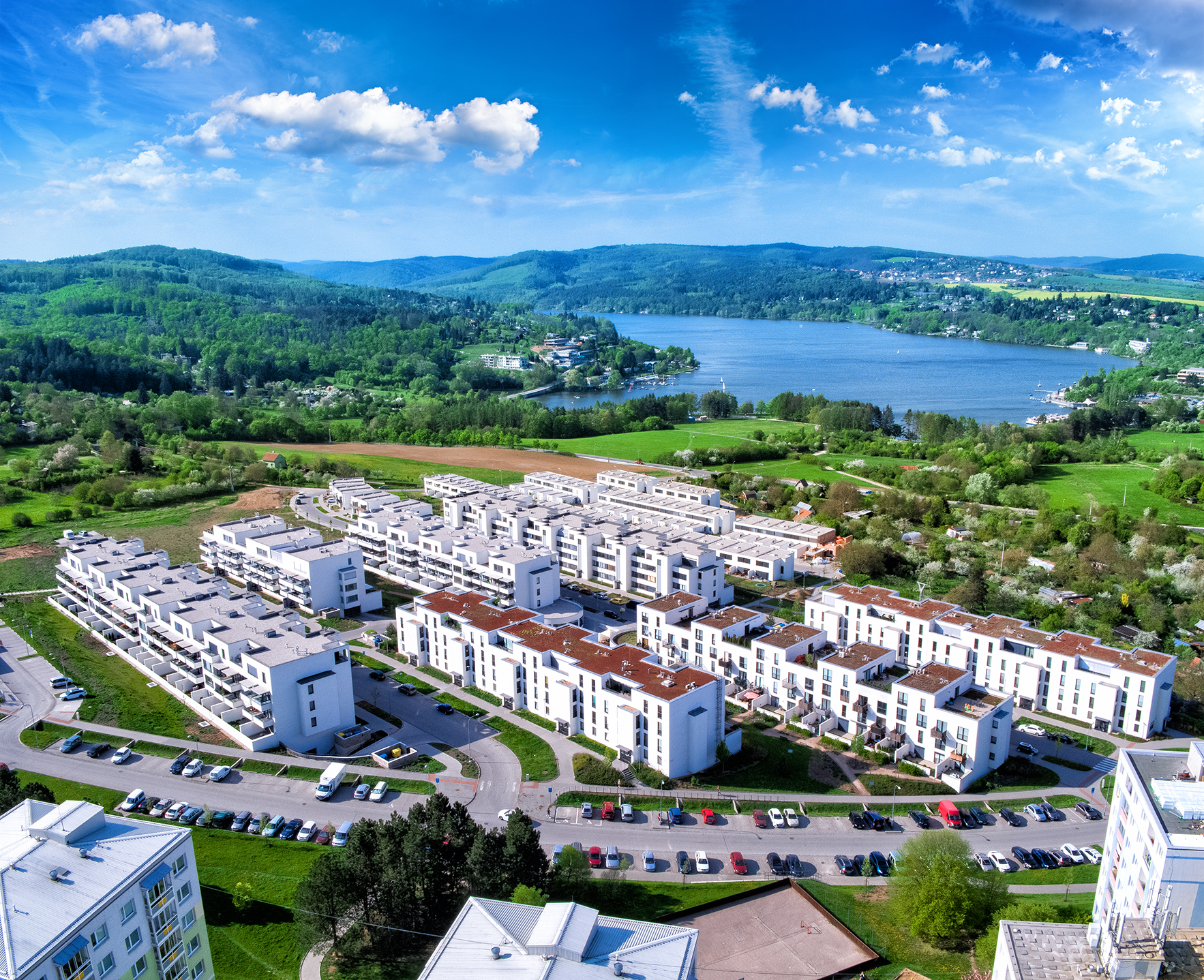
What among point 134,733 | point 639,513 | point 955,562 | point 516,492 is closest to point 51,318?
point 516,492

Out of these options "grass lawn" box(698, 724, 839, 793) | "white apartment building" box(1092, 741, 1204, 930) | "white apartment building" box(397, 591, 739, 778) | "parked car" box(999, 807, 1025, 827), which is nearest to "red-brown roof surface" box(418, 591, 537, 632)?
"white apartment building" box(397, 591, 739, 778)

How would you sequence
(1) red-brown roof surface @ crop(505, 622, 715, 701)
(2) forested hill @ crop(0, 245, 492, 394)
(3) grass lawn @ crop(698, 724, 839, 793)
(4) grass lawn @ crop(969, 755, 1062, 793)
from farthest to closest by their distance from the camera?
(2) forested hill @ crop(0, 245, 492, 394) → (1) red-brown roof surface @ crop(505, 622, 715, 701) → (4) grass lawn @ crop(969, 755, 1062, 793) → (3) grass lawn @ crop(698, 724, 839, 793)

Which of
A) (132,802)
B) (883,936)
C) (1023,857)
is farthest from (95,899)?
(1023,857)

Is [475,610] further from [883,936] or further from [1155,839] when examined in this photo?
[1155,839]

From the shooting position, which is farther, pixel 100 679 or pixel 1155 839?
pixel 100 679

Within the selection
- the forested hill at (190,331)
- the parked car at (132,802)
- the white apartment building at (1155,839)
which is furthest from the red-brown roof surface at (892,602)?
the forested hill at (190,331)

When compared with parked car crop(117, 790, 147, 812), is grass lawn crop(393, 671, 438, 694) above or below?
below

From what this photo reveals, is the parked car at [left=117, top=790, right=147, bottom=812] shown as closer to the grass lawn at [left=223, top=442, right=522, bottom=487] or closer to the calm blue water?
the grass lawn at [left=223, top=442, right=522, bottom=487]
